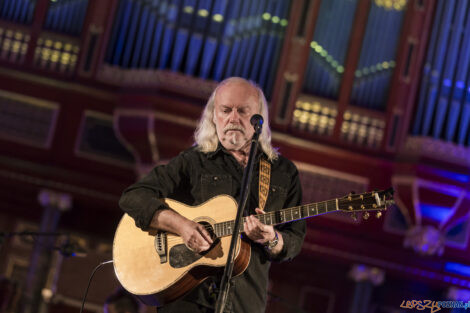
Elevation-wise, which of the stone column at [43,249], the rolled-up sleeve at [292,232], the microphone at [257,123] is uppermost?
the microphone at [257,123]

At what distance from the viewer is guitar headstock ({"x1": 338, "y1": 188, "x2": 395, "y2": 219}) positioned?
10.3 ft

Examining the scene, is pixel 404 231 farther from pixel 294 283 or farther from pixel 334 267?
pixel 294 283

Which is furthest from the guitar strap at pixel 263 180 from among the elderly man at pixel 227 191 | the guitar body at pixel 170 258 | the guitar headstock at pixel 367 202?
the guitar headstock at pixel 367 202

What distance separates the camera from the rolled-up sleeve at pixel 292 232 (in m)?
3.26

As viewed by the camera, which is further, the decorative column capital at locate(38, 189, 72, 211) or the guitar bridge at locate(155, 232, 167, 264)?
the decorative column capital at locate(38, 189, 72, 211)

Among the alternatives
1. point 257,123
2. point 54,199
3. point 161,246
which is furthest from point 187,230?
point 54,199

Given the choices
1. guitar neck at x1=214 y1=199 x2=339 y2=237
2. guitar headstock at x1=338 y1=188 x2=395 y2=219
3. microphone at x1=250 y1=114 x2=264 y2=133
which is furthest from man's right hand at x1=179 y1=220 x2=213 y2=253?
guitar headstock at x1=338 y1=188 x2=395 y2=219

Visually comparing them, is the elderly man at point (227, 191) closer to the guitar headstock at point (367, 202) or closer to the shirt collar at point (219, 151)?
the shirt collar at point (219, 151)

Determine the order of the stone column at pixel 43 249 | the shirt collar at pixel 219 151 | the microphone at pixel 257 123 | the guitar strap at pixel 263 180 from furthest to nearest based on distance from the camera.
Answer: the stone column at pixel 43 249 → the shirt collar at pixel 219 151 → the guitar strap at pixel 263 180 → the microphone at pixel 257 123

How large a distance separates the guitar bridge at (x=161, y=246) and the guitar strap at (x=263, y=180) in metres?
0.56

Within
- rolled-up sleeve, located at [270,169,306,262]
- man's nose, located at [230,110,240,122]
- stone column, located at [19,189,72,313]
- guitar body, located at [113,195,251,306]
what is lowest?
stone column, located at [19,189,72,313]

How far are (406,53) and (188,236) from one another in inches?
222

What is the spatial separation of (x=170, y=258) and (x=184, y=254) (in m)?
0.09

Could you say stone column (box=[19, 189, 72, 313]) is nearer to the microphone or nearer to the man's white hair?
the man's white hair
